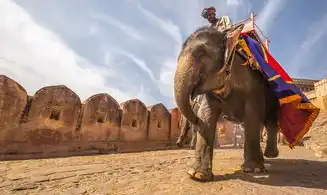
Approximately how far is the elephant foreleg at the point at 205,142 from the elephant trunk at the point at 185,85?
14.2 inches

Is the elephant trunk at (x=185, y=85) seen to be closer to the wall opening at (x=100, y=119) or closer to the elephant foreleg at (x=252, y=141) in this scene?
the elephant foreleg at (x=252, y=141)

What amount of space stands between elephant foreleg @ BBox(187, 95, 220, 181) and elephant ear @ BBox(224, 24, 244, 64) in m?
0.66

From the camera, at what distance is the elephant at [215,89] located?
272 centimetres

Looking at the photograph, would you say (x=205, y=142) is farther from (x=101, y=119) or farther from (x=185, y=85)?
(x=101, y=119)

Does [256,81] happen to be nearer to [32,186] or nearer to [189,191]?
[189,191]

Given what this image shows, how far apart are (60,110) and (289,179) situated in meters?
8.25

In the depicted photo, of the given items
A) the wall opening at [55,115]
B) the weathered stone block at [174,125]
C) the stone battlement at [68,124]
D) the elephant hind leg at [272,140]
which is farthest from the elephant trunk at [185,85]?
the weathered stone block at [174,125]

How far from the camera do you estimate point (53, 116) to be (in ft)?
28.8

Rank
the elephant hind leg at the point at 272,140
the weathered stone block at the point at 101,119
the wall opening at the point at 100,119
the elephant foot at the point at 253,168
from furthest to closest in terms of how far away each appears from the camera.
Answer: the wall opening at the point at 100,119, the weathered stone block at the point at 101,119, the elephant hind leg at the point at 272,140, the elephant foot at the point at 253,168

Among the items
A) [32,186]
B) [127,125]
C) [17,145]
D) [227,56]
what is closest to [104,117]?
[127,125]

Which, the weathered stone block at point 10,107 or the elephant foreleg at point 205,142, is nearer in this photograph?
the elephant foreleg at point 205,142

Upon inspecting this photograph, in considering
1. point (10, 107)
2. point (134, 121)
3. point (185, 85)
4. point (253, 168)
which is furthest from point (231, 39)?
point (134, 121)

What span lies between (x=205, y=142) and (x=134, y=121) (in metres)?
8.60

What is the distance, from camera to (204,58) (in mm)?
2840
